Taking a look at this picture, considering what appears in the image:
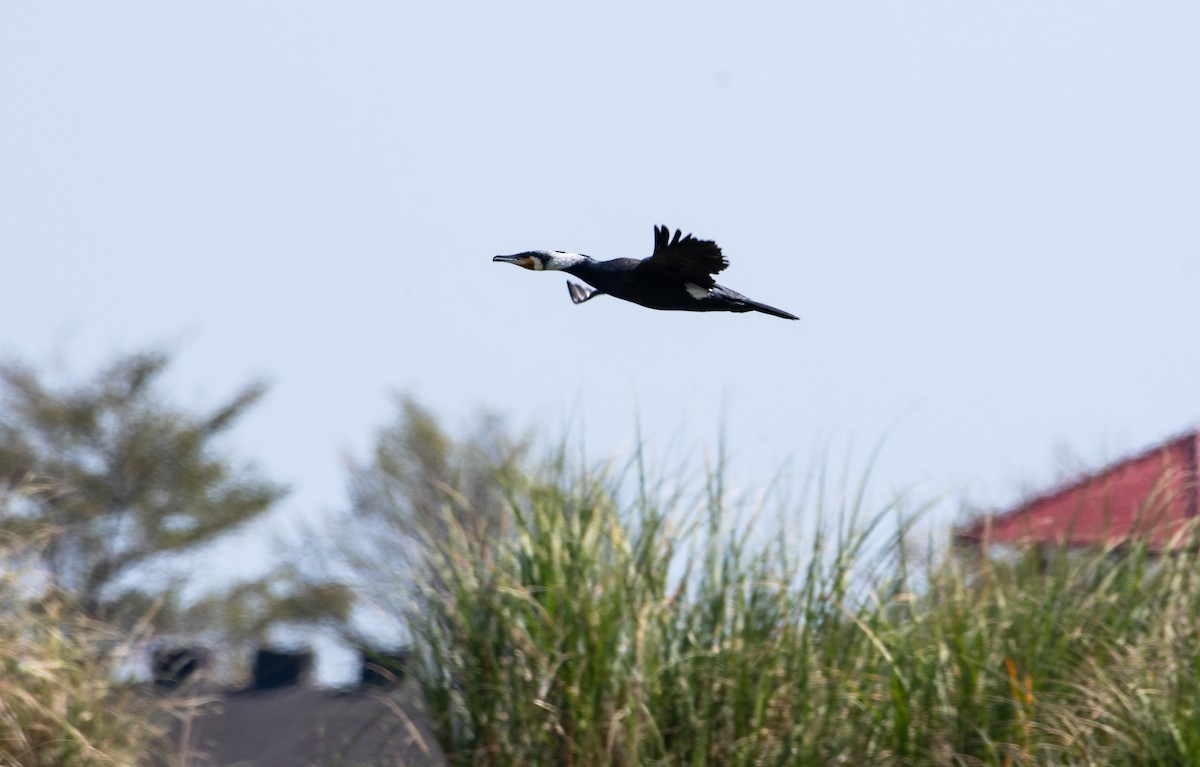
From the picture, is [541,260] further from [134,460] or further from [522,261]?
[134,460]

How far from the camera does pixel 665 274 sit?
294 centimetres

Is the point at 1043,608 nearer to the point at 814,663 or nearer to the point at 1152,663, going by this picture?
the point at 1152,663

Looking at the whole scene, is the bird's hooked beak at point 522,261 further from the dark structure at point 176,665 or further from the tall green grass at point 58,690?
the dark structure at point 176,665

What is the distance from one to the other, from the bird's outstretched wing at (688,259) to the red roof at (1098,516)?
16.1 feet

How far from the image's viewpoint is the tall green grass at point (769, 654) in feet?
21.9

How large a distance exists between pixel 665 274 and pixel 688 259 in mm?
52

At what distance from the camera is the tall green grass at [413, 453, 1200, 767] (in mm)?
6668

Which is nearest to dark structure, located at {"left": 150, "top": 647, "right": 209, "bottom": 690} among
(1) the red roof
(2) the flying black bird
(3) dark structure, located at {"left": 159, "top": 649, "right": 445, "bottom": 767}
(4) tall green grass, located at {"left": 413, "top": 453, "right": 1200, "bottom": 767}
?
(3) dark structure, located at {"left": 159, "top": 649, "right": 445, "bottom": 767}

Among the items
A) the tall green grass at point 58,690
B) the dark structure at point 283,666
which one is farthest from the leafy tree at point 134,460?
the tall green grass at point 58,690

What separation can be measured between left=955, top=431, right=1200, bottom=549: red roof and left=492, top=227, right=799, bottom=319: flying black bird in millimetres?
4832

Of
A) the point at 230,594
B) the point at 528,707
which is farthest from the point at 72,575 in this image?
the point at 528,707

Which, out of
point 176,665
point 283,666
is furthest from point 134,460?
point 176,665

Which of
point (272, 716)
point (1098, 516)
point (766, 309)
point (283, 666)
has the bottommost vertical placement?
point (766, 309)

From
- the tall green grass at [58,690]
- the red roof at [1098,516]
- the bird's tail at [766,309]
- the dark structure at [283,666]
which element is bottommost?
the bird's tail at [766,309]
